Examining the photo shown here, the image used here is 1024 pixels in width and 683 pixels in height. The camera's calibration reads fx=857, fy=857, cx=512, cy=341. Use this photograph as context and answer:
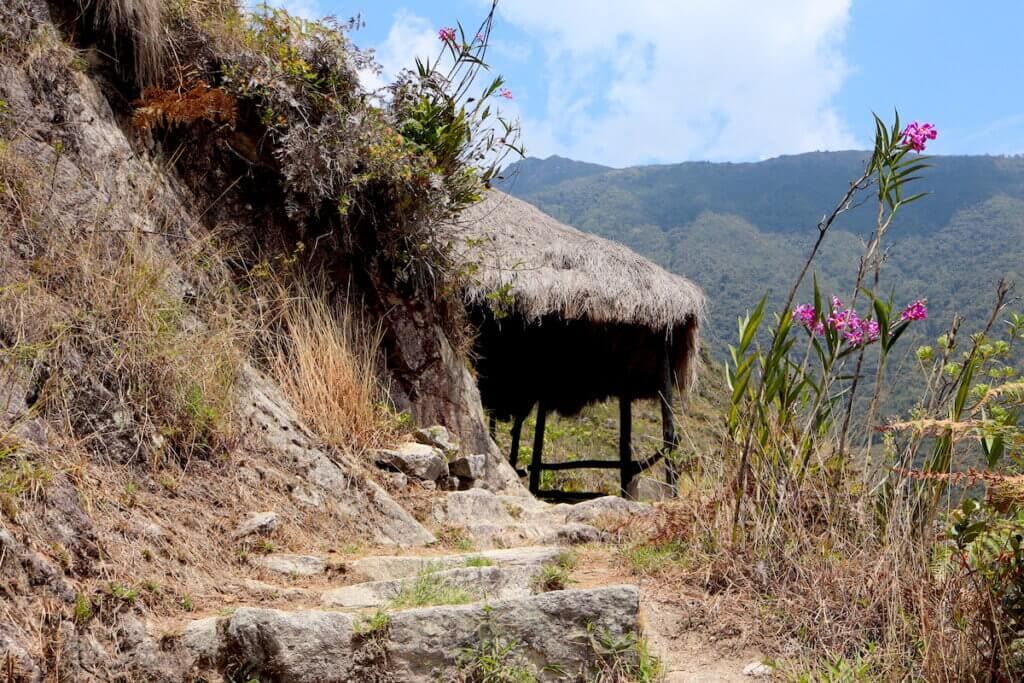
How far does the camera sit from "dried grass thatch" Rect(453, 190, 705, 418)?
7.16m

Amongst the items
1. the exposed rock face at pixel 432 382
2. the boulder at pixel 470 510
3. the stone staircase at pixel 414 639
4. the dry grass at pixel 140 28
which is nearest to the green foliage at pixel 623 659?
the stone staircase at pixel 414 639

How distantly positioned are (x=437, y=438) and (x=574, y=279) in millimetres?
2939

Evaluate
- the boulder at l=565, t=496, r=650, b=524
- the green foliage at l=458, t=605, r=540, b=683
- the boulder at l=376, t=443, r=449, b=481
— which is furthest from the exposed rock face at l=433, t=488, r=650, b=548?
the green foliage at l=458, t=605, r=540, b=683

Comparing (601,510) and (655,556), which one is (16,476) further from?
(601,510)

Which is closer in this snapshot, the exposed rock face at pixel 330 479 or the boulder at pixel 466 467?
the exposed rock face at pixel 330 479

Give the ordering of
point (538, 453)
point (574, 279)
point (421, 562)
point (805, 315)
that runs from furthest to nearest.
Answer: point (538, 453)
point (574, 279)
point (421, 562)
point (805, 315)

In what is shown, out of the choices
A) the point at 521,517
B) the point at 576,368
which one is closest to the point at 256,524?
the point at 521,517

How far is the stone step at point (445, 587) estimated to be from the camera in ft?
8.56

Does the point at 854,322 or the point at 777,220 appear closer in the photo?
the point at 854,322

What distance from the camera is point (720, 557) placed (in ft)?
9.40

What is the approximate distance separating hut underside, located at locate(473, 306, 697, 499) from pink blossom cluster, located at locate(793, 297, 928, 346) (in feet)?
15.1

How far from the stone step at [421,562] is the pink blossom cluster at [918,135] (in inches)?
74.6

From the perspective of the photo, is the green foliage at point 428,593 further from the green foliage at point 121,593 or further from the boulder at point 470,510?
the boulder at point 470,510

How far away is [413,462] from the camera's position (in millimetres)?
4430
